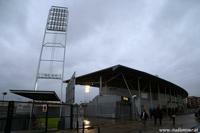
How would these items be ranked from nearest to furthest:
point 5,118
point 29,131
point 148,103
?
point 5,118
point 29,131
point 148,103

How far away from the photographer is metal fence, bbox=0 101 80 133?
12393 millimetres

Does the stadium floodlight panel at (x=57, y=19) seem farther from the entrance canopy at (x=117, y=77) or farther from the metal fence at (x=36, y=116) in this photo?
the metal fence at (x=36, y=116)

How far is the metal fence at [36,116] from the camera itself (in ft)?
40.7

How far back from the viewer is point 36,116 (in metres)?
15.0

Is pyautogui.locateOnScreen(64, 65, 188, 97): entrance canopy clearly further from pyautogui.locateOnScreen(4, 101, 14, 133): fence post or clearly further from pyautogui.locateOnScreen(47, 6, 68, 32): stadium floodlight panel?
pyautogui.locateOnScreen(4, 101, 14, 133): fence post

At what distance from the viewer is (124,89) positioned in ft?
170

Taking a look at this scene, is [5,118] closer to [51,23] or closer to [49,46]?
[49,46]

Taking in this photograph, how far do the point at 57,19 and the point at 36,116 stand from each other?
16.8 metres

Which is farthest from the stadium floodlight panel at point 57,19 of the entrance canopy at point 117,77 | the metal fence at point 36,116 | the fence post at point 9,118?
the fence post at point 9,118

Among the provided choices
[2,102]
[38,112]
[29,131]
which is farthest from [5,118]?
[38,112]

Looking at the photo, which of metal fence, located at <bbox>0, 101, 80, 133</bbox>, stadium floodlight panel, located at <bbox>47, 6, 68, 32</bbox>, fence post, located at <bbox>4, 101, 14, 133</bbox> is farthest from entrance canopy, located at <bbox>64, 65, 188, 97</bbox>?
fence post, located at <bbox>4, 101, 14, 133</bbox>

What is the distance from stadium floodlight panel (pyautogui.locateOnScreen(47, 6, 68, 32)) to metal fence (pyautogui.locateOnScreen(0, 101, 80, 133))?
1355 centimetres

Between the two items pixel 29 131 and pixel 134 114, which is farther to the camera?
pixel 134 114

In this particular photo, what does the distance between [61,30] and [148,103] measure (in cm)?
2705
